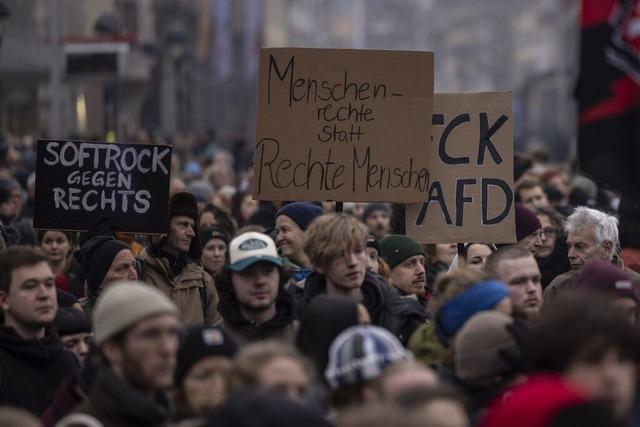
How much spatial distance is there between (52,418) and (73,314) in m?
1.55

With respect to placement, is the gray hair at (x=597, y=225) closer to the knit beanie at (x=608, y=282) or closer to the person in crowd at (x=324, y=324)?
the knit beanie at (x=608, y=282)

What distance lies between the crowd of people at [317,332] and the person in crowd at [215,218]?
145cm

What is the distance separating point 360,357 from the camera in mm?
6012

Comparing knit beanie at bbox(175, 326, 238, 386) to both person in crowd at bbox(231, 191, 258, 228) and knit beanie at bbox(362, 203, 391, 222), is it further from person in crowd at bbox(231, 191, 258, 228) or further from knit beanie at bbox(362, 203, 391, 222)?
person in crowd at bbox(231, 191, 258, 228)

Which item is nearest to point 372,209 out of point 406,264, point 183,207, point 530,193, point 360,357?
point 530,193

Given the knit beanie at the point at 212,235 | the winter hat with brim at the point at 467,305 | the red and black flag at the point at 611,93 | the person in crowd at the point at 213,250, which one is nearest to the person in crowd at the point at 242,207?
the knit beanie at the point at 212,235

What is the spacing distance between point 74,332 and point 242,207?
310 inches

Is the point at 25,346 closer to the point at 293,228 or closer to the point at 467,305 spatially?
the point at 467,305

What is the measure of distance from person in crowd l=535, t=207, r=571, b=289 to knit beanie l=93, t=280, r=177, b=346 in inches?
213

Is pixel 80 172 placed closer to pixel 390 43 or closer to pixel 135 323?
pixel 135 323

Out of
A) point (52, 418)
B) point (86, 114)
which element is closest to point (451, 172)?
point (52, 418)

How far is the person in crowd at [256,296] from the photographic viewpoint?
309 inches

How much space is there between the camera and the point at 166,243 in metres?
10.3

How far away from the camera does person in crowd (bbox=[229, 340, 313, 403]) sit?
5582 mm
